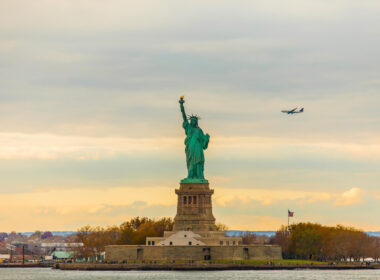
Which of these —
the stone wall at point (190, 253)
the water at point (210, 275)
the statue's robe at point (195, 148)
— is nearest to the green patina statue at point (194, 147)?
the statue's robe at point (195, 148)

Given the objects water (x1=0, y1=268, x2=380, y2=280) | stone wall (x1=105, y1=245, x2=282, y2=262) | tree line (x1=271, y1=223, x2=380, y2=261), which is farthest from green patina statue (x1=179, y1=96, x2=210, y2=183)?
tree line (x1=271, y1=223, x2=380, y2=261)

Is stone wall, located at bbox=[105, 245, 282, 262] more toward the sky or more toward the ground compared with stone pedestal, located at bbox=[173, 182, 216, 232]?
more toward the ground

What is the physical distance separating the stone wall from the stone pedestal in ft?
13.1

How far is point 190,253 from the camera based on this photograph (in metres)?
117

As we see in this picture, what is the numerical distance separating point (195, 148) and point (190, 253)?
44.2 ft

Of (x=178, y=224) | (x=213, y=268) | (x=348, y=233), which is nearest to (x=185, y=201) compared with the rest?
(x=178, y=224)

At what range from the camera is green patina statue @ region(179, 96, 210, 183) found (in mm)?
123000

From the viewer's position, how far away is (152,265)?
11569cm

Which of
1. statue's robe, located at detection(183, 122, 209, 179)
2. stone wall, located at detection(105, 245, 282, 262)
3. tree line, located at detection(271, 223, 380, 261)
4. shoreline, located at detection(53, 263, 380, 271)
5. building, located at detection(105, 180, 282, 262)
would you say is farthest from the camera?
tree line, located at detection(271, 223, 380, 261)

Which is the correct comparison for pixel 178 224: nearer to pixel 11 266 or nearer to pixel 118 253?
pixel 118 253

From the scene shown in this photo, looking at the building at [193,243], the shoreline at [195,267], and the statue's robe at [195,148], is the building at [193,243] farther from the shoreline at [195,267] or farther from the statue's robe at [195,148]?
the shoreline at [195,267]

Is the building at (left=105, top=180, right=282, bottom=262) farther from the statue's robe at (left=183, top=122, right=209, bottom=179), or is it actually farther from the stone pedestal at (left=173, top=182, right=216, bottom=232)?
the statue's robe at (left=183, top=122, right=209, bottom=179)

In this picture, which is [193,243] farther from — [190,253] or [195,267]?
[195,267]

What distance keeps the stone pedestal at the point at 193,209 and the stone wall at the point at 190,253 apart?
4.00m
